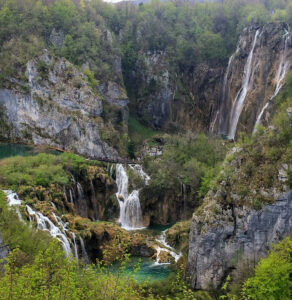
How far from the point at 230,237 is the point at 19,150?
31613 mm

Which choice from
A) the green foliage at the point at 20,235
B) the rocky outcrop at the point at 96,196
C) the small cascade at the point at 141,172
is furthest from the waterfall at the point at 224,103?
the green foliage at the point at 20,235

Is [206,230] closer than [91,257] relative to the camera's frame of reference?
Yes

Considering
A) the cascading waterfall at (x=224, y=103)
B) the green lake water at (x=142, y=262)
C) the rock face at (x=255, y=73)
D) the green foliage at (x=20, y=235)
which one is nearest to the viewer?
the green foliage at (x=20, y=235)

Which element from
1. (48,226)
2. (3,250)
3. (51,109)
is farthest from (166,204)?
(3,250)

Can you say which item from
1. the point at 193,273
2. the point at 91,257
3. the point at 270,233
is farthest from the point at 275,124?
the point at 91,257

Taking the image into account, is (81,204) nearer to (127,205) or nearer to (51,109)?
(127,205)

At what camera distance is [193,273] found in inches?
909

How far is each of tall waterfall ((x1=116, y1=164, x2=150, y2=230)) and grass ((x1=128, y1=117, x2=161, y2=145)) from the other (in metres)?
16.0

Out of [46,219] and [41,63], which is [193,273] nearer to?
[46,219]

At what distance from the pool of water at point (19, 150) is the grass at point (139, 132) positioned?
14738mm

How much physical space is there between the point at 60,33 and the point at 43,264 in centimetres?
5062

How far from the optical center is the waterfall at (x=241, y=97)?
52375 millimetres

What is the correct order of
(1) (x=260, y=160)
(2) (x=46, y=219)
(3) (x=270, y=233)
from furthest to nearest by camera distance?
1. (2) (x=46, y=219)
2. (1) (x=260, y=160)
3. (3) (x=270, y=233)

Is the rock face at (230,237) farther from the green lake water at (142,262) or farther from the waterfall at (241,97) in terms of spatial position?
the waterfall at (241,97)
